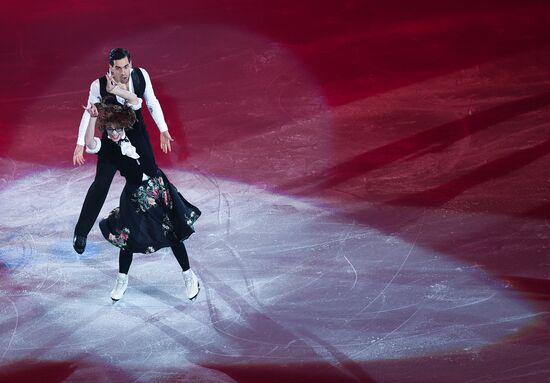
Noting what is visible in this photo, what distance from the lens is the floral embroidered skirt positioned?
4895mm

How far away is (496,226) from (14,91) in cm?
481

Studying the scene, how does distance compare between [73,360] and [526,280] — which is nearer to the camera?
[73,360]

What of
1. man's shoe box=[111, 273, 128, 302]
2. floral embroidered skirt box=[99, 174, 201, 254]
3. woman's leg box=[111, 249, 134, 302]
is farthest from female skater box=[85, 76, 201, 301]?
man's shoe box=[111, 273, 128, 302]

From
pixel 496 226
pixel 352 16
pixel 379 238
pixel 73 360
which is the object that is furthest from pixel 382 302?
pixel 352 16

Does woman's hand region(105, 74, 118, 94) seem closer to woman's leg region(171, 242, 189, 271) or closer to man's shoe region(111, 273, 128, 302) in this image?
woman's leg region(171, 242, 189, 271)

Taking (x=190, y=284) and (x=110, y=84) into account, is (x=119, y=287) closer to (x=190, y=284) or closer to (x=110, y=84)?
Answer: (x=190, y=284)

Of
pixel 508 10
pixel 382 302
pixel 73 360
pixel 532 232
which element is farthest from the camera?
pixel 508 10

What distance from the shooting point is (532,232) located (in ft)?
18.5

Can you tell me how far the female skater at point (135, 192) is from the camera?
15.6 feet

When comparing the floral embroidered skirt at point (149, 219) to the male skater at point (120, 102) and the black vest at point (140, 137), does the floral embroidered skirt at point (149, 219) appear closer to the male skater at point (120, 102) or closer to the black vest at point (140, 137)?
the black vest at point (140, 137)

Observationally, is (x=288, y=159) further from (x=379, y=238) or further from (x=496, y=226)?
(x=496, y=226)

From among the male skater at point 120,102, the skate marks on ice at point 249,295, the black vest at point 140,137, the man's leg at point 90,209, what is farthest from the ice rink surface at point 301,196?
the black vest at point 140,137

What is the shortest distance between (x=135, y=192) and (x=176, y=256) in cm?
53

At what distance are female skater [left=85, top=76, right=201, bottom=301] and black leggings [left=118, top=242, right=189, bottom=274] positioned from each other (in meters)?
0.02
